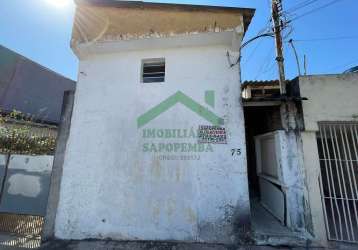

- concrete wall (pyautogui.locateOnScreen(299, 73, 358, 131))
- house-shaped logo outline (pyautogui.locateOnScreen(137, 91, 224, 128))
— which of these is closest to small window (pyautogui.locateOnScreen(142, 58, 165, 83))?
house-shaped logo outline (pyautogui.locateOnScreen(137, 91, 224, 128))

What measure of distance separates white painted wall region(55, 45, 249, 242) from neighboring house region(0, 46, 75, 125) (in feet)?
23.7

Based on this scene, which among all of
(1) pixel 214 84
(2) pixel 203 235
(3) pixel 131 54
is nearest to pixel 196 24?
(1) pixel 214 84

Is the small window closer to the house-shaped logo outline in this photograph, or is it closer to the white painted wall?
the white painted wall

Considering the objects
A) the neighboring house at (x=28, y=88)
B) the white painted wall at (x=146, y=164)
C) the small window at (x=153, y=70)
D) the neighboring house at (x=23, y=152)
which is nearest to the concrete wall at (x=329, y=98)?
the white painted wall at (x=146, y=164)

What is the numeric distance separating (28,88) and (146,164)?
11.0 metres

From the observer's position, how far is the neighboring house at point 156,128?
447cm

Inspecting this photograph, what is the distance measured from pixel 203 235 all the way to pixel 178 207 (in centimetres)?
81

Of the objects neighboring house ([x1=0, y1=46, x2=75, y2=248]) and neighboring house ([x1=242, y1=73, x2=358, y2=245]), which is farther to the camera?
neighboring house ([x1=0, y1=46, x2=75, y2=248])

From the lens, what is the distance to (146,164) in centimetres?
477

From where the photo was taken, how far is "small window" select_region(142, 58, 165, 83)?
5418 mm

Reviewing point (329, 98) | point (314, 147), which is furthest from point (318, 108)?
point (314, 147)

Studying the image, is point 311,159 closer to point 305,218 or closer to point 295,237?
point 305,218

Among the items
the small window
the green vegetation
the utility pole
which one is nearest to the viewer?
the small window

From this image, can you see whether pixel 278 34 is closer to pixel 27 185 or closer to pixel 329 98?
pixel 329 98
